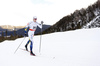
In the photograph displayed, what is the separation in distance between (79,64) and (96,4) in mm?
136596

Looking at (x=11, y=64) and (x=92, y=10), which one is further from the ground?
(x=92, y=10)

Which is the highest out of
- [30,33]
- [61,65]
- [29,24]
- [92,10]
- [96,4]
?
[96,4]

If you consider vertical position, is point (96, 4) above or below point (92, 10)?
above

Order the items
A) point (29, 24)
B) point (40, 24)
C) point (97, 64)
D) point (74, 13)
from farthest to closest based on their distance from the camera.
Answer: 1. point (74, 13)
2. point (40, 24)
3. point (29, 24)
4. point (97, 64)

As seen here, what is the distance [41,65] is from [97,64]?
6.19ft

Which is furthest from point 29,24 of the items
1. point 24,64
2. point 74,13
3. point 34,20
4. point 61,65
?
point 74,13

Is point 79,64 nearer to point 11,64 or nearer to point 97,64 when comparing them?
point 97,64

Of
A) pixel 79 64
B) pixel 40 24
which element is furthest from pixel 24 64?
pixel 40 24

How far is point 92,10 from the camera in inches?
4759

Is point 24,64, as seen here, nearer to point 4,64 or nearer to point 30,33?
point 4,64

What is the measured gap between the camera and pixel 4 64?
10.8 ft

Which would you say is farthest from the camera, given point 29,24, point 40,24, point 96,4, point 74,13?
point 74,13

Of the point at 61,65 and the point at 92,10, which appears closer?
the point at 61,65

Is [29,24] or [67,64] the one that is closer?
[67,64]
